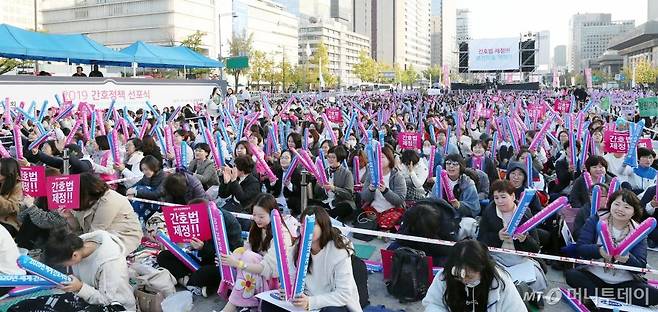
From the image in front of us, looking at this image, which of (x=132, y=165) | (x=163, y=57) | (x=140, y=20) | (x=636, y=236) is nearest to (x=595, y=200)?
(x=636, y=236)

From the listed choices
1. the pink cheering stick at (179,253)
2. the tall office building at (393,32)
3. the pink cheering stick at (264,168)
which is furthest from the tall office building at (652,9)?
the pink cheering stick at (179,253)

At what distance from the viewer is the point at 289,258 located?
13.1ft

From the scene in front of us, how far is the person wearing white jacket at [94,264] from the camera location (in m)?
3.94

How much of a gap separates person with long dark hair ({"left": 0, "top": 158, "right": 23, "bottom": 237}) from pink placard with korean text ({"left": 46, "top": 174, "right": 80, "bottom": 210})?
29.4 inches

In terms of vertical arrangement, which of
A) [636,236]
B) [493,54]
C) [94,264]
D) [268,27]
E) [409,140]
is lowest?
[94,264]

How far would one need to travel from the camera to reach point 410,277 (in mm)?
5109

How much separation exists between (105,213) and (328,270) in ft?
7.52

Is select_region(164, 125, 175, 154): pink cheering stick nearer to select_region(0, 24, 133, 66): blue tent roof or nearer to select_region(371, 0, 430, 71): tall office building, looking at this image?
select_region(0, 24, 133, 66): blue tent roof

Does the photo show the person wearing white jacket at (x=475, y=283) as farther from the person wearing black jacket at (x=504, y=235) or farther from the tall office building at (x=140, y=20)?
the tall office building at (x=140, y=20)

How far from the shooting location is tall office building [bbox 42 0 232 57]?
77125 mm

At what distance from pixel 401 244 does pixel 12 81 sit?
1497cm

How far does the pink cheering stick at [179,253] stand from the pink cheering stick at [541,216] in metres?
2.78

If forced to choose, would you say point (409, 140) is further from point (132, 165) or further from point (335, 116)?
point (335, 116)

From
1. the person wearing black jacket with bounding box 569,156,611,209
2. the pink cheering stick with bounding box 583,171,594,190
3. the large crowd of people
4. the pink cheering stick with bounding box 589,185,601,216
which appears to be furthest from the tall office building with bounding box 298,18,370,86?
the pink cheering stick with bounding box 589,185,601,216
